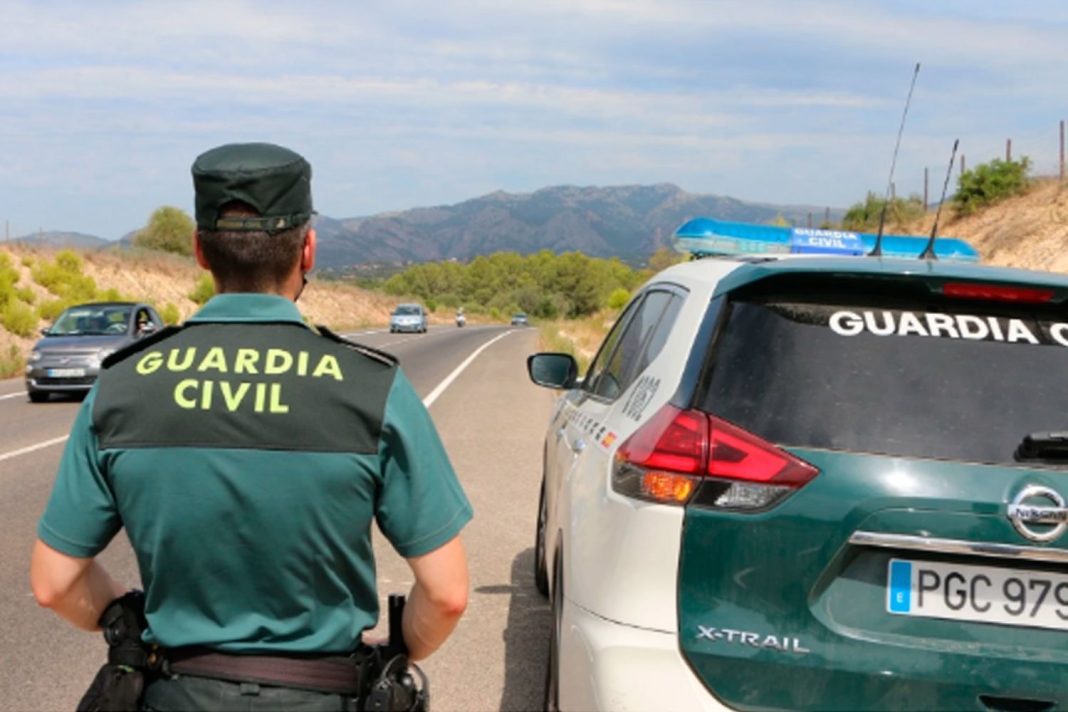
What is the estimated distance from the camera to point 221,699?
A: 217cm

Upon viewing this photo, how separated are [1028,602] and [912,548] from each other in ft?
1.00

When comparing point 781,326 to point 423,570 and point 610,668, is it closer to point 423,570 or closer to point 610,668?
point 610,668

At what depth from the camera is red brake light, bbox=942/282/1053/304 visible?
323 centimetres

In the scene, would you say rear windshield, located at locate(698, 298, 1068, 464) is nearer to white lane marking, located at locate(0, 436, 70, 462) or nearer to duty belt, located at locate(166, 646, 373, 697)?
duty belt, located at locate(166, 646, 373, 697)

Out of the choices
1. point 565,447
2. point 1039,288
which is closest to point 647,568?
point 1039,288

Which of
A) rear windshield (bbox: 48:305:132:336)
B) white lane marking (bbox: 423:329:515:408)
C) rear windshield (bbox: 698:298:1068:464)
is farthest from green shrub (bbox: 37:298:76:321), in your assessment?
rear windshield (bbox: 698:298:1068:464)

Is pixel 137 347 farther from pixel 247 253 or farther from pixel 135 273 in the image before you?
pixel 135 273

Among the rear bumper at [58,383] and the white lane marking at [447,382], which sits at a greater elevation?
the rear bumper at [58,383]

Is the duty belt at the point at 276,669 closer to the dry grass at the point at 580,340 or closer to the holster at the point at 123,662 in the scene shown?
the holster at the point at 123,662

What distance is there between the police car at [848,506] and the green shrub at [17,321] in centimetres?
3529

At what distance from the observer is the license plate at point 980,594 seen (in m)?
2.99

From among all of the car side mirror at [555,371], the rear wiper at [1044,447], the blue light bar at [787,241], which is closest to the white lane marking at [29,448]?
the car side mirror at [555,371]

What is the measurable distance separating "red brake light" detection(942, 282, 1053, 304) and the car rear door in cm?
9

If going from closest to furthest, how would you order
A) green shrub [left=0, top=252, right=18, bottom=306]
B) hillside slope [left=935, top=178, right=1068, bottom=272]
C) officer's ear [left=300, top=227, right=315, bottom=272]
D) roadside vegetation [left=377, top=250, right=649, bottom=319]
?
officer's ear [left=300, top=227, right=315, bottom=272], hillside slope [left=935, top=178, right=1068, bottom=272], green shrub [left=0, top=252, right=18, bottom=306], roadside vegetation [left=377, top=250, right=649, bottom=319]
